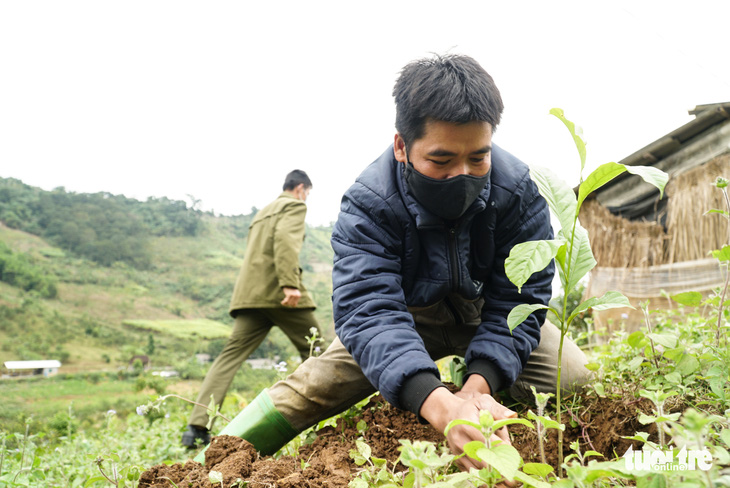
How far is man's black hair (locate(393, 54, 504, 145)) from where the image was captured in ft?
5.59

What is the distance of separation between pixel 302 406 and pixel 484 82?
4.77 ft

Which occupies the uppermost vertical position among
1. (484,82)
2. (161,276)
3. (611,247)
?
(484,82)

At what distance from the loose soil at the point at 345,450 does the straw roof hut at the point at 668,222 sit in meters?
3.36

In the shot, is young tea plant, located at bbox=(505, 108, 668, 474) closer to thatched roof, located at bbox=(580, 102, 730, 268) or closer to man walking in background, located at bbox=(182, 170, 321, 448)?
man walking in background, located at bbox=(182, 170, 321, 448)

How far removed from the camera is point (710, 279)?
530cm

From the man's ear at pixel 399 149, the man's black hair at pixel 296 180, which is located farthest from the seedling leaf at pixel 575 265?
the man's black hair at pixel 296 180

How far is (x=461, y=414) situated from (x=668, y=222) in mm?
5431

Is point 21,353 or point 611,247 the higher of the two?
point 611,247

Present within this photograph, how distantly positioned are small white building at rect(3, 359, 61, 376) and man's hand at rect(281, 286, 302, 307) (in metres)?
5.45

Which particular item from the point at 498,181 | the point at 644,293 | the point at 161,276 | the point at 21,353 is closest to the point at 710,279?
the point at 644,293

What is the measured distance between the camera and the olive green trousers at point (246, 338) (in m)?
4.18

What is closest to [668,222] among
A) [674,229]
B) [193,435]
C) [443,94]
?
[674,229]

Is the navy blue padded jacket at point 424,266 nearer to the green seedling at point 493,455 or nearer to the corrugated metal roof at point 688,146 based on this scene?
the green seedling at point 493,455

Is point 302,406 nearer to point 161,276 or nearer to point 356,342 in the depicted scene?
point 356,342
